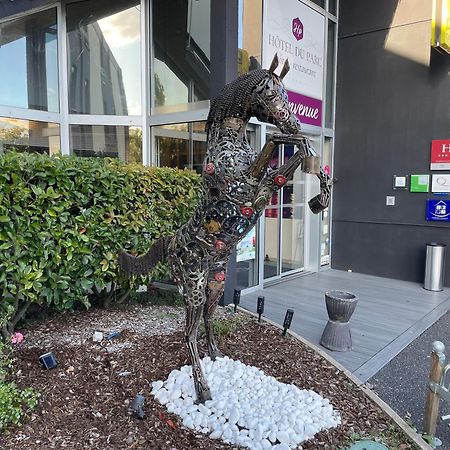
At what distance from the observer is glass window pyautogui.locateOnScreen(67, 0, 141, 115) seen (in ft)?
22.2

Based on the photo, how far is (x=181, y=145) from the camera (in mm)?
6477

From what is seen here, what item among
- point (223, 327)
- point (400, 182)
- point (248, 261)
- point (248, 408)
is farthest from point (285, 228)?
point (248, 408)

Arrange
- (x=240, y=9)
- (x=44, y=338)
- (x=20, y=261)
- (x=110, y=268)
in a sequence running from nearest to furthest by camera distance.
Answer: (x=20, y=261) → (x=44, y=338) → (x=110, y=268) → (x=240, y=9)

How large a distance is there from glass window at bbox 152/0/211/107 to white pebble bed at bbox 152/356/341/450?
4.24m

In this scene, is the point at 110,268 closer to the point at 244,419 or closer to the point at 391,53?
the point at 244,419

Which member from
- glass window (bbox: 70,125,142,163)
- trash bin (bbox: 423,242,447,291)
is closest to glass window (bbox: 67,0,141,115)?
glass window (bbox: 70,125,142,163)

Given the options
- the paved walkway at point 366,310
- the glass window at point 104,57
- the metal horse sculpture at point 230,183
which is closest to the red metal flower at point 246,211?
the metal horse sculpture at point 230,183

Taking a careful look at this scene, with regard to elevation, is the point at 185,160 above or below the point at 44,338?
above

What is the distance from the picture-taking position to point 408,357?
13.6 ft

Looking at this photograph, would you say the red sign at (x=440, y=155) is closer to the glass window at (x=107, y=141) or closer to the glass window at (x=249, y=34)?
the glass window at (x=249, y=34)

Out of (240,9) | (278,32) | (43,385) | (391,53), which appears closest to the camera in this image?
(43,385)

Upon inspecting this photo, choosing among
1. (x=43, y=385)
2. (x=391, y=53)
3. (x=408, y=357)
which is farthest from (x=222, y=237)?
(x=391, y=53)

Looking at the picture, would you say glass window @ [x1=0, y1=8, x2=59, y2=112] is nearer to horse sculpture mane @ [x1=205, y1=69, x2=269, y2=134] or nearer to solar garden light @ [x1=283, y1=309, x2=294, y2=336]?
horse sculpture mane @ [x1=205, y1=69, x2=269, y2=134]

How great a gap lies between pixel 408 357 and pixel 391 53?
5494 mm
